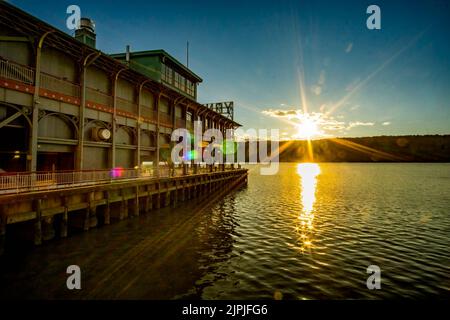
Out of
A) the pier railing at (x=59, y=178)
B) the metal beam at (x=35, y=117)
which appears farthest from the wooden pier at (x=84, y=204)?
the metal beam at (x=35, y=117)

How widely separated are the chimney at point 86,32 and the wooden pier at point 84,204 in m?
15.2

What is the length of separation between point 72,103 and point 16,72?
381cm

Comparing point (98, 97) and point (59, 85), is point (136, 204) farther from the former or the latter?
point (59, 85)

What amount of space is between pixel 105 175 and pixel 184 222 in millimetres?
6406

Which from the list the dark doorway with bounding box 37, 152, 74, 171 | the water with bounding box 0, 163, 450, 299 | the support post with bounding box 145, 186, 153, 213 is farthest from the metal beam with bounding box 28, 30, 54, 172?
the support post with bounding box 145, 186, 153, 213

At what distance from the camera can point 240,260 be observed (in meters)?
12.4

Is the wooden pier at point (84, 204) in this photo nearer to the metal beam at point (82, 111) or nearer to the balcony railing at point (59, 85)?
the metal beam at point (82, 111)

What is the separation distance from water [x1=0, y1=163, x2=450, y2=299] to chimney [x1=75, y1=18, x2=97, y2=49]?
59.7 ft

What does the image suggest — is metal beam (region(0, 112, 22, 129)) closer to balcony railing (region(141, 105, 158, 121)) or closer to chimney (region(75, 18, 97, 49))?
balcony railing (region(141, 105, 158, 121))

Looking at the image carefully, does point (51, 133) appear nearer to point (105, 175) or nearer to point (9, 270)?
point (105, 175)

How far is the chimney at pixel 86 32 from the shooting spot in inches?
1003

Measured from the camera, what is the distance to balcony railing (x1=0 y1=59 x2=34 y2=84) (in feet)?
47.3

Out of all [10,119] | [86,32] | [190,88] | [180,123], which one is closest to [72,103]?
[10,119]

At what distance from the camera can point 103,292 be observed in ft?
29.3
